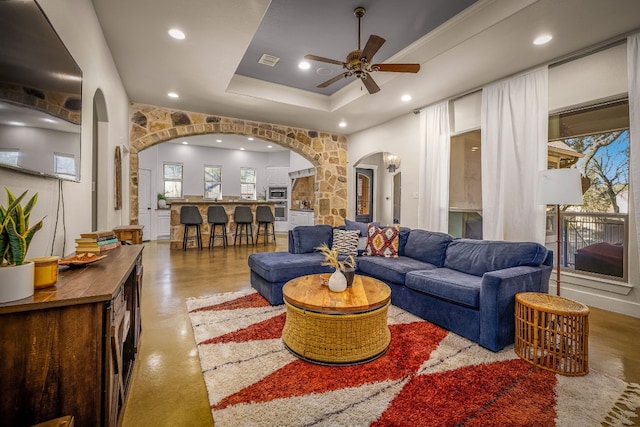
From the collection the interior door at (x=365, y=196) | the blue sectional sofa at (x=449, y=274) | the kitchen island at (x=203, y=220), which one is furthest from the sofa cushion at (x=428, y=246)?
the interior door at (x=365, y=196)

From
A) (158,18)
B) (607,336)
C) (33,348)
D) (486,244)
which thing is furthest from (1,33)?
(607,336)

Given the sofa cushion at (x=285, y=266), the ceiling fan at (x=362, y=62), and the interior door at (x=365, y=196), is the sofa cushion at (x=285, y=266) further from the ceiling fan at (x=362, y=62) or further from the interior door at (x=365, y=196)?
the interior door at (x=365, y=196)

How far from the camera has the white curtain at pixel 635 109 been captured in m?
2.95

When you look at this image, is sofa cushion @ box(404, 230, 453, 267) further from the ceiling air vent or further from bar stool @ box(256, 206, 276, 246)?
bar stool @ box(256, 206, 276, 246)

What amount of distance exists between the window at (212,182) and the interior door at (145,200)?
5.72ft

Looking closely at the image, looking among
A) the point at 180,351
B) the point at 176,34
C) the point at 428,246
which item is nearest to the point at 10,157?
the point at 180,351

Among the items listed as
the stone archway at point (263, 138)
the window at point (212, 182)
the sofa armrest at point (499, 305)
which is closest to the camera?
the sofa armrest at point (499, 305)

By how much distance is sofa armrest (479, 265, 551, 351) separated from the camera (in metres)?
2.26

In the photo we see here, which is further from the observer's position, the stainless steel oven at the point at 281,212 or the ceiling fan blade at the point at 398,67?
the stainless steel oven at the point at 281,212

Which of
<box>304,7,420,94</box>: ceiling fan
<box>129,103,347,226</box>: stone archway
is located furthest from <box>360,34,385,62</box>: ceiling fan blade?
<box>129,103,347,226</box>: stone archway

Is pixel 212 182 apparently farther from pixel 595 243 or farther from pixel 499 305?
pixel 595 243

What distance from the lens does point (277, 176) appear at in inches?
435

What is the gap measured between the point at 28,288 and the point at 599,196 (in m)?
4.92

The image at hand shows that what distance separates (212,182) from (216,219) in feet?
12.2
